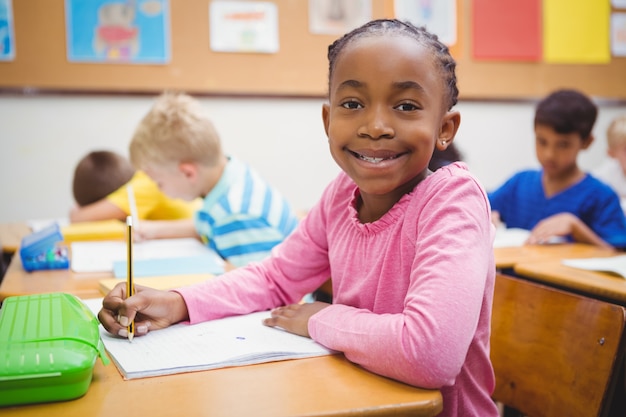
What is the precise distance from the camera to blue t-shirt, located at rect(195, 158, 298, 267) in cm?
189

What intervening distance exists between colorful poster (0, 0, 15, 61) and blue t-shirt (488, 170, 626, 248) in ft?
7.73

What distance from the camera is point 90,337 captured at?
0.82 meters

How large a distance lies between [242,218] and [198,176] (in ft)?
0.99

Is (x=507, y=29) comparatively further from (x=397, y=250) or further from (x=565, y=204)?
(x=397, y=250)

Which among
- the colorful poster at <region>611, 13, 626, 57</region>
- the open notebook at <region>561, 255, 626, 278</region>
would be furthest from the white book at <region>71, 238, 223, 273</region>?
the colorful poster at <region>611, 13, 626, 57</region>

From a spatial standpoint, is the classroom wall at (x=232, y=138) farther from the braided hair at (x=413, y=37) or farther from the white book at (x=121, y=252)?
the braided hair at (x=413, y=37)

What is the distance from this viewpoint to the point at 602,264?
1.77 meters

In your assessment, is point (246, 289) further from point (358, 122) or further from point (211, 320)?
point (358, 122)

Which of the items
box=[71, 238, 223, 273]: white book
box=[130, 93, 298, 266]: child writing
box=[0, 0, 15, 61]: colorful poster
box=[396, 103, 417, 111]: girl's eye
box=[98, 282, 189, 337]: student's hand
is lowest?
box=[71, 238, 223, 273]: white book

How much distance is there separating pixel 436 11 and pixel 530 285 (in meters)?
2.79

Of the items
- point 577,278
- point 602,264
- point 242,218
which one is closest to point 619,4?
point 602,264

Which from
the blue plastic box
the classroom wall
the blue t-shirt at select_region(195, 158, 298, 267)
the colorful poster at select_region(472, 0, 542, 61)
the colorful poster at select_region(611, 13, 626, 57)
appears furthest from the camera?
the colorful poster at select_region(611, 13, 626, 57)

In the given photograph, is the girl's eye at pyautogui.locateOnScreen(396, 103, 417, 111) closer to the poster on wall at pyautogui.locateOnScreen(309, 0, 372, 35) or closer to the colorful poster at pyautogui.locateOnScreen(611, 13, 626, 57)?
the poster on wall at pyautogui.locateOnScreen(309, 0, 372, 35)

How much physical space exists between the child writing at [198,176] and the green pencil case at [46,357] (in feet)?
3.53
